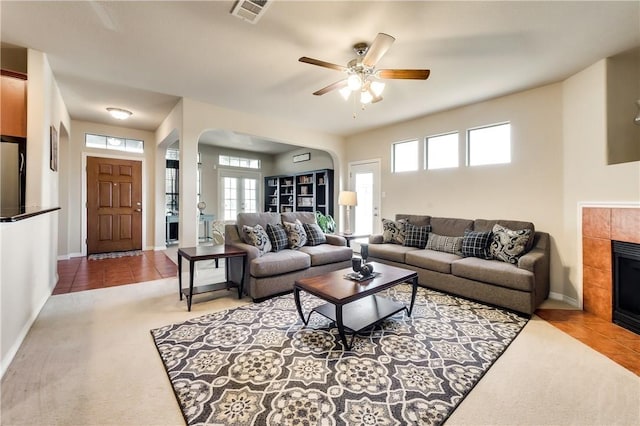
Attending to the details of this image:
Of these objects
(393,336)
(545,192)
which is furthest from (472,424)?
(545,192)

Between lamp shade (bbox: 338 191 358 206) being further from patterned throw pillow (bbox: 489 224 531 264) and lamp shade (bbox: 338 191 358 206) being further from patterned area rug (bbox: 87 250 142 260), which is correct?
patterned area rug (bbox: 87 250 142 260)

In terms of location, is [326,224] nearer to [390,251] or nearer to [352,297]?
[390,251]

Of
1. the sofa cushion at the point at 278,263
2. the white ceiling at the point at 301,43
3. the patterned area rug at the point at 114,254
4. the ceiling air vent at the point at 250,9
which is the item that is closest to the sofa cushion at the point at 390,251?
the sofa cushion at the point at 278,263

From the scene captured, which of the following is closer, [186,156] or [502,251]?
[502,251]

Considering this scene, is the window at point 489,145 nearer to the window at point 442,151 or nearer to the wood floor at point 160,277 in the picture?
the window at point 442,151

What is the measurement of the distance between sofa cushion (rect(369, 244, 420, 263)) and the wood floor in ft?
5.23

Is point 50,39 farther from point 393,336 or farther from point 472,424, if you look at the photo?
point 472,424

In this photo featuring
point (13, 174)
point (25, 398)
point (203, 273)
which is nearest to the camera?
point (25, 398)

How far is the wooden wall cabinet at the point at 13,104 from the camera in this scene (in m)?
2.83

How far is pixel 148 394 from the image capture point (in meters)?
1.62

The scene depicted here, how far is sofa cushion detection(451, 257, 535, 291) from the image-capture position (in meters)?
2.75

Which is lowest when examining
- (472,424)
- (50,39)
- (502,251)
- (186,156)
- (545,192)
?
(472,424)

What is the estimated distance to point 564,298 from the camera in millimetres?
3270

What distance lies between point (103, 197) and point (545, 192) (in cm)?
762
